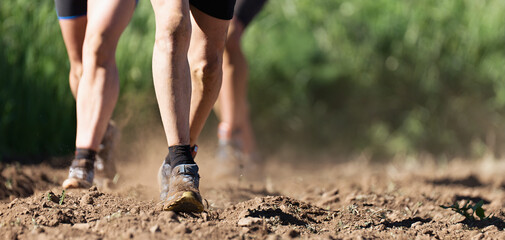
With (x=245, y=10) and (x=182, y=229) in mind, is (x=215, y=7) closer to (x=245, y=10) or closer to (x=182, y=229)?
(x=182, y=229)

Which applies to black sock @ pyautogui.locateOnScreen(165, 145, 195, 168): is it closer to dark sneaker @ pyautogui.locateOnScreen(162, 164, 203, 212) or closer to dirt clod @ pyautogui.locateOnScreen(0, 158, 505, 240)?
dark sneaker @ pyautogui.locateOnScreen(162, 164, 203, 212)

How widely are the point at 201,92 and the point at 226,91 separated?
1.40 m

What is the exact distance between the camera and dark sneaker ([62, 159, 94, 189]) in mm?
3023

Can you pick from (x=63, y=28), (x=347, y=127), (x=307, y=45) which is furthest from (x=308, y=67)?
(x=63, y=28)

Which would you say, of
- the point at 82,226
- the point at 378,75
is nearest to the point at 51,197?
the point at 82,226

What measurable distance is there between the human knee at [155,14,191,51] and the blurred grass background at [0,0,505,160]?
2931mm

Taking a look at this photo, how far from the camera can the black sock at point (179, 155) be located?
261 centimetres

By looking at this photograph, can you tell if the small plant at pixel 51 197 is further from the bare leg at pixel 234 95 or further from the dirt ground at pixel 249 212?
the bare leg at pixel 234 95

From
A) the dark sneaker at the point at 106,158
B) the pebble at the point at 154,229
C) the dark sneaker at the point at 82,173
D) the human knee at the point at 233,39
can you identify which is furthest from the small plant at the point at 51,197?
the human knee at the point at 233,39

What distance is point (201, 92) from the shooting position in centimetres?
300

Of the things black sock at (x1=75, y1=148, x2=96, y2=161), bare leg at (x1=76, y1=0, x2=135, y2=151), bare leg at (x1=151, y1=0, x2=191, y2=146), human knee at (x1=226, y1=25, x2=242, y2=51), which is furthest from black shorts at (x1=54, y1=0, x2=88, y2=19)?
human knee at (x1=226, y1=25, x2=242, y2=51)

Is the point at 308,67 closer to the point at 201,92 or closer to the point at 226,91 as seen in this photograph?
the point at 226,91

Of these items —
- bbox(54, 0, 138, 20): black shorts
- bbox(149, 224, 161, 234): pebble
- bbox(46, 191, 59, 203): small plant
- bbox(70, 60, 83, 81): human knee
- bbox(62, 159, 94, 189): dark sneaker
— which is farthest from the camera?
bbox(70, 60, 83, 81): human knee

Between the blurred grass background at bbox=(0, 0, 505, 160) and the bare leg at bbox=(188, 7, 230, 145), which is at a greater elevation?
the blurred grass background at bbox=(0, 0, 505, 160)
